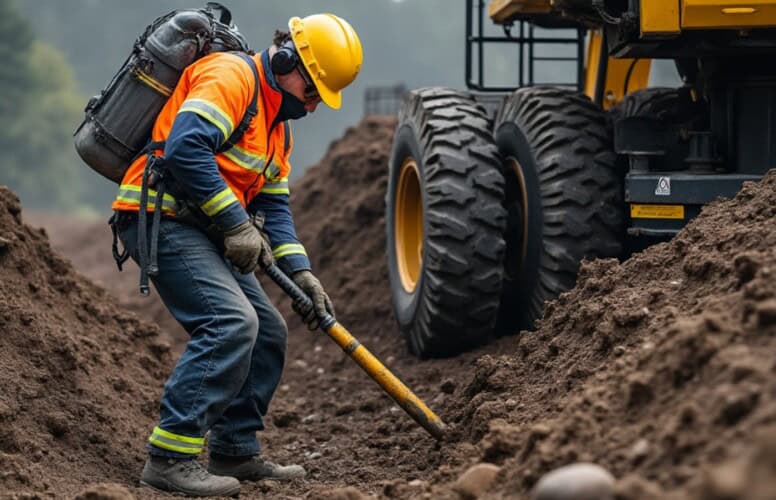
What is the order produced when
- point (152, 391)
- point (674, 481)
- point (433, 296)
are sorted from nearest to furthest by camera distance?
point (674, 481)
point (152, 391)
point (433, 296)

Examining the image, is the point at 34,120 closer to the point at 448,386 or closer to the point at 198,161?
the point at 448,386

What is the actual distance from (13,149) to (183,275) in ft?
166

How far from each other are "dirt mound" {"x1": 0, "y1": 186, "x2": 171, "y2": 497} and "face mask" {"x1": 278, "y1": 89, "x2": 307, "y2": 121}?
1.69m

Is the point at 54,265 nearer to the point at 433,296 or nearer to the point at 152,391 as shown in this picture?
the point at 152,391

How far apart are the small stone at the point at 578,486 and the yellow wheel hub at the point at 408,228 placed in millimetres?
5150

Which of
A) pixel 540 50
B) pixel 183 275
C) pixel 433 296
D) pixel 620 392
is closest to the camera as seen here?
pixel 620 392

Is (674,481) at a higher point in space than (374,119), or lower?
lower

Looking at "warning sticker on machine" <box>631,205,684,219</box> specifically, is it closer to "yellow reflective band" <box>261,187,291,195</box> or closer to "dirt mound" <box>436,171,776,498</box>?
"dirt mound" <box>436,171,776,498</box>

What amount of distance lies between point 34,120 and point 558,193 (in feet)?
166

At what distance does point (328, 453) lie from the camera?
20.1 feet

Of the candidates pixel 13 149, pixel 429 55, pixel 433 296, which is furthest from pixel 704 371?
pixel 429 55

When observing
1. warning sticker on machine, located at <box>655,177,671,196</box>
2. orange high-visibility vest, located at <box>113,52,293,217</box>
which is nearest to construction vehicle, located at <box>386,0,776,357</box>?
warning sticker on machine, located at <box>655,177,671,196</box>

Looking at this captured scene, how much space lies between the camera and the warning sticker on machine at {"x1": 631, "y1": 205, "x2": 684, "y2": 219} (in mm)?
5973

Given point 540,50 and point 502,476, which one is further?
point 540,50
